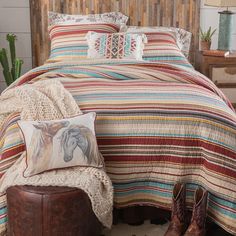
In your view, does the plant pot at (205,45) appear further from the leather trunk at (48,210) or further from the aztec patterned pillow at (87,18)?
the leather trunk at (48,210)

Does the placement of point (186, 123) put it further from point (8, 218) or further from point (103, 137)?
point (8, 218)

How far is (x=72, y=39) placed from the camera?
3.79 meters

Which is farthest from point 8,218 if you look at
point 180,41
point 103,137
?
point 180,41

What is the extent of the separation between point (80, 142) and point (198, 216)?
64 cm

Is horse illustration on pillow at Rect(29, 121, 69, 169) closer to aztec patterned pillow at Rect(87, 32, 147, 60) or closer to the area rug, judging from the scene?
the area rug

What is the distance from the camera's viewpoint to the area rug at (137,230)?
7.99 ft

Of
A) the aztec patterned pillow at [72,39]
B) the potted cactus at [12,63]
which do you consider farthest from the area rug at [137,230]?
the potted cactus at [12,63]

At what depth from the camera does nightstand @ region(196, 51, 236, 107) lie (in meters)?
4.15

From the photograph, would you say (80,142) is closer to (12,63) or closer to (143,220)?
(143,220)

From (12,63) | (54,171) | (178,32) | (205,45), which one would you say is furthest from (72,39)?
(54,171)

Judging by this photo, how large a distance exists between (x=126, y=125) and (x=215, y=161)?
1.49 feet

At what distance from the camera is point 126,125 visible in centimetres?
232

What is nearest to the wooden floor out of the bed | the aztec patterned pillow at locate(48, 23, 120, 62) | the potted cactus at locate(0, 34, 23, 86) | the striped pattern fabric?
the bed

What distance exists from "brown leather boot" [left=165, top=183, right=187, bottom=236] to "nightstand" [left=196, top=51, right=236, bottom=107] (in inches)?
82.1
